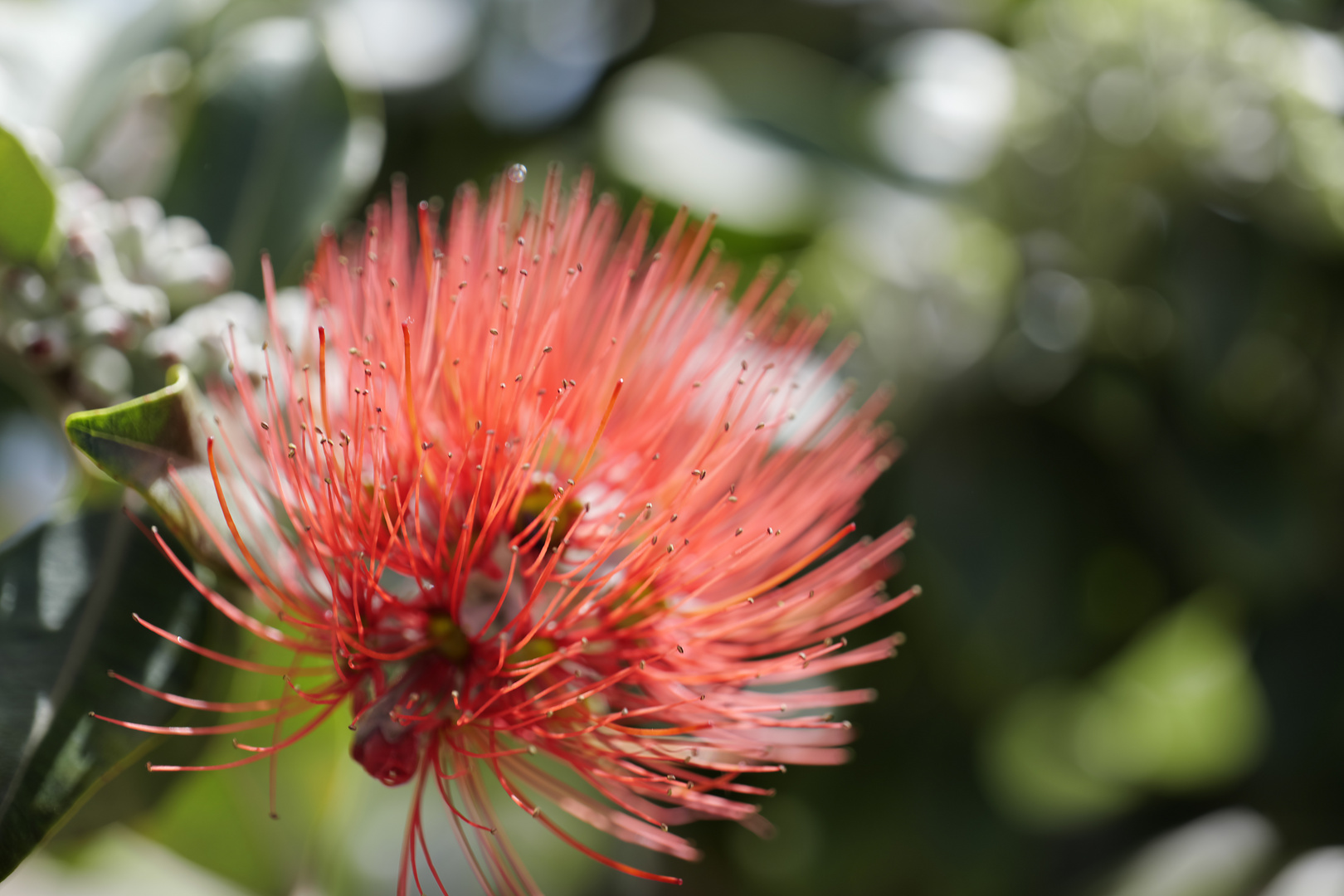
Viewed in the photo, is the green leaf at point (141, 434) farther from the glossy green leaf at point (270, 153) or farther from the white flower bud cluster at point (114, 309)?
the glossy green leaf at point (270, 153)

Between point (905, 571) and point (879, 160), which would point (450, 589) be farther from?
point (879, 160)

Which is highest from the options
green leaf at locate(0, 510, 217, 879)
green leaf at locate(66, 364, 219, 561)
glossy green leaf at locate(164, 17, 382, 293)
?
glossy green leaf at locate(164, 17, 382, 293)

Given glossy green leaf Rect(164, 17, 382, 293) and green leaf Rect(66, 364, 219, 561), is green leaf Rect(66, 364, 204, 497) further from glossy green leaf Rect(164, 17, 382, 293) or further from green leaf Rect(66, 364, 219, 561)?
glossy green leaf Rect(164, 17, 382, 293)

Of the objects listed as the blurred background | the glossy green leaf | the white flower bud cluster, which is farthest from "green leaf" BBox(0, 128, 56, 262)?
the blurred background

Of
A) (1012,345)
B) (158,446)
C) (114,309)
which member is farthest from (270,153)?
(1012,345)

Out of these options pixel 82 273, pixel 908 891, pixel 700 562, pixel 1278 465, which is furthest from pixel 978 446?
pixel 82 273

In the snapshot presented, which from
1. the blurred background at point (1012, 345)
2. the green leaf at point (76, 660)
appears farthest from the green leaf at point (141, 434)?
the blurred background at point (1012, 345)
